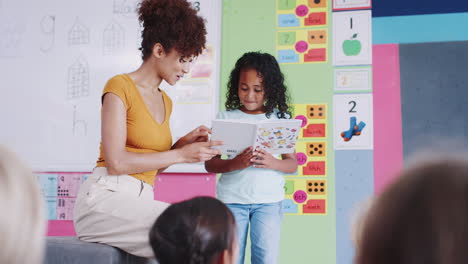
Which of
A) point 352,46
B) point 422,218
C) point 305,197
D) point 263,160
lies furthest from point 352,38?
point 422,218

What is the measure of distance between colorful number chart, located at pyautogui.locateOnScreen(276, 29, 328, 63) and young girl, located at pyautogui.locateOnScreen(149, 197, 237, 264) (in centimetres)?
188

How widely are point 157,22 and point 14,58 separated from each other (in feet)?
6.32

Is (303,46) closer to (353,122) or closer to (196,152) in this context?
(353,122)

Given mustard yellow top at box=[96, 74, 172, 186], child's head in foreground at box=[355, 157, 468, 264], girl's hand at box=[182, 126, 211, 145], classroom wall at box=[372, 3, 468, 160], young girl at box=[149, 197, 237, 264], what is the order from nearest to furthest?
child's head in foreground at box=[355, 157, 468, 264]
young girl at box=[149, 197, 237, 264]
mustard yellow top at box=[96, 74, 172, 186]
girl's hand at box=[182, 126, 211, 145]
classroom wall at box=[372, 3, 468, 160]

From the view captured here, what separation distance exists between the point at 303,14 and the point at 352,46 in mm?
365

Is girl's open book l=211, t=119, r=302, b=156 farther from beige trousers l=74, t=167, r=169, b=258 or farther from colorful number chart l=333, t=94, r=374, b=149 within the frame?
colorful number chart l=333, t=94, r=374, b=149

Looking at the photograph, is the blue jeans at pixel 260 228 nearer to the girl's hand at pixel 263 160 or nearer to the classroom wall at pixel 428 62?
the girl's hand at pixel 263 160

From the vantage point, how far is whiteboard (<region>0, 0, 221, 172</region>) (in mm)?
3020

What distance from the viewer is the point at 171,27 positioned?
1.84m

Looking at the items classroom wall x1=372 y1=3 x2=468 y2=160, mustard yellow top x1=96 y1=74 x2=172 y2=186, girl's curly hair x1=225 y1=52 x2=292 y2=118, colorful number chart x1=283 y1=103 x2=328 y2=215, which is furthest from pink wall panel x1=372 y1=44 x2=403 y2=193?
mustard yellow top x1=96 y1=74 x2=172 y2=186

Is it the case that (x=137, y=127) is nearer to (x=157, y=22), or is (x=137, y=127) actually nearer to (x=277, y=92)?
(x=157, y=22)

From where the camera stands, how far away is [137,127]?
1.74 meters

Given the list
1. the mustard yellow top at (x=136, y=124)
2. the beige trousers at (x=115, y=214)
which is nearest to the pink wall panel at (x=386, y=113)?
the mustard yellow top at (x=136, y=124)

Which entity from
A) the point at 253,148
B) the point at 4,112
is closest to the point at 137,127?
the point at 253,148
